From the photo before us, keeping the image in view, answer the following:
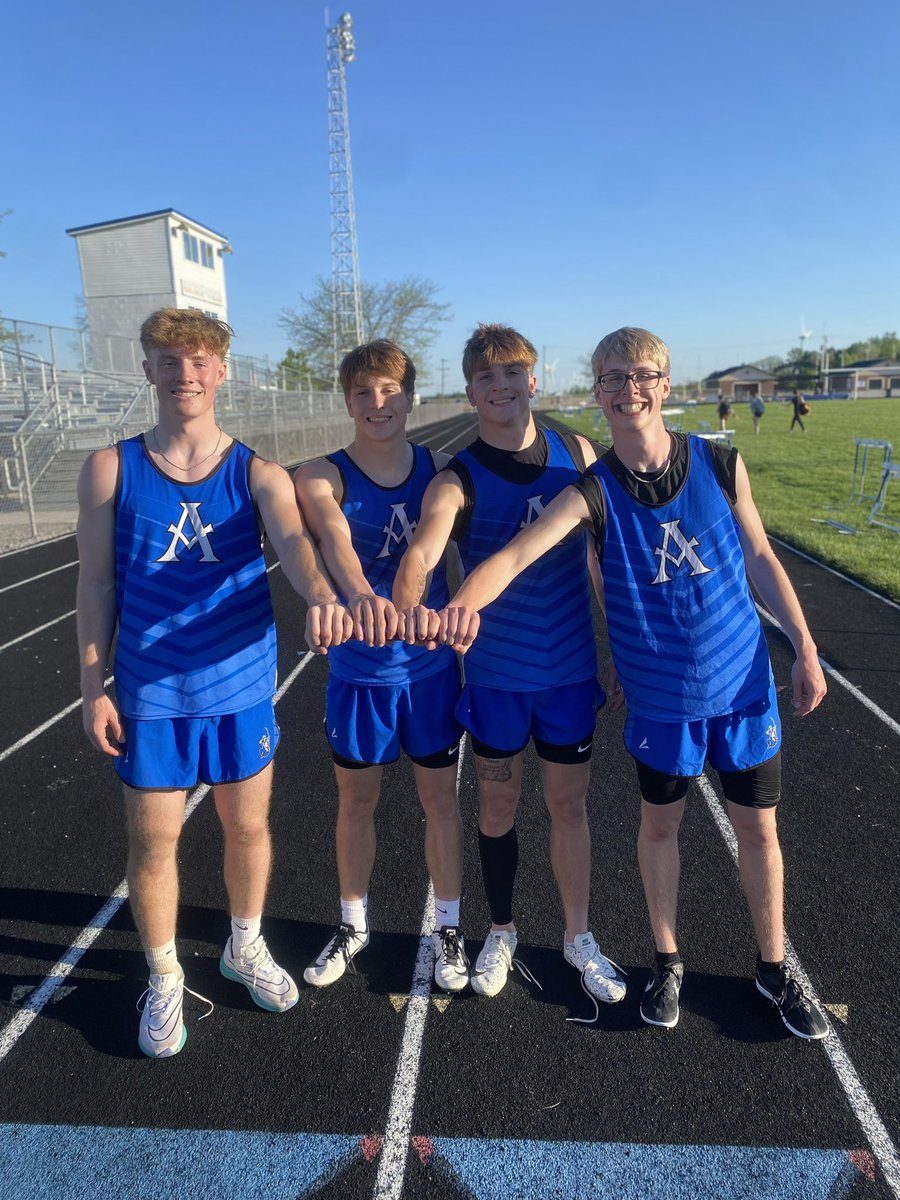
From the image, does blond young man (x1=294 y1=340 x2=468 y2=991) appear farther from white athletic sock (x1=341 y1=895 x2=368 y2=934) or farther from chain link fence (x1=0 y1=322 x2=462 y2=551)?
chain link fence (x1=0 y1=322 x2=462 y2=551)

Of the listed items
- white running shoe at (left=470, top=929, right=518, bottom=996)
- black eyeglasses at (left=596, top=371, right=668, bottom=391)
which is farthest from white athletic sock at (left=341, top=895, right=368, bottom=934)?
black eyeglasses at (left=596, top=371, right=668, bottom=391)

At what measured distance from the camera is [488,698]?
8.62 feet

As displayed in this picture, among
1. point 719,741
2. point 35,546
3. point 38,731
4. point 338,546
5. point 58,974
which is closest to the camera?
point 338,546

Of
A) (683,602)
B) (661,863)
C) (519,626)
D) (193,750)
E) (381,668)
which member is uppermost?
(683,602)

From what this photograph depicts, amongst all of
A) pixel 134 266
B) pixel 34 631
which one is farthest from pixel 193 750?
pixel 134 266

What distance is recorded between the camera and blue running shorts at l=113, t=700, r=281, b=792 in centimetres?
244

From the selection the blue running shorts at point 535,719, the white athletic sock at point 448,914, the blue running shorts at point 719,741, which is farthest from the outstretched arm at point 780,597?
the white athletic sock at point 448,914

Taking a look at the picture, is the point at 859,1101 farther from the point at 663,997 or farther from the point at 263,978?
the point at 263,978

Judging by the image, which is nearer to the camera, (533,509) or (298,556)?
(298,556)

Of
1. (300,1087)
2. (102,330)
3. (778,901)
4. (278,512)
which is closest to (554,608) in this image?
(278,512)

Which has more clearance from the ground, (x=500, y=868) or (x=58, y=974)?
(x=500, y=868)

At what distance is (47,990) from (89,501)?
1.82 metres

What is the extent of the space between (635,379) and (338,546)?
1026 mm

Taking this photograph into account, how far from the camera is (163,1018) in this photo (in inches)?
101
